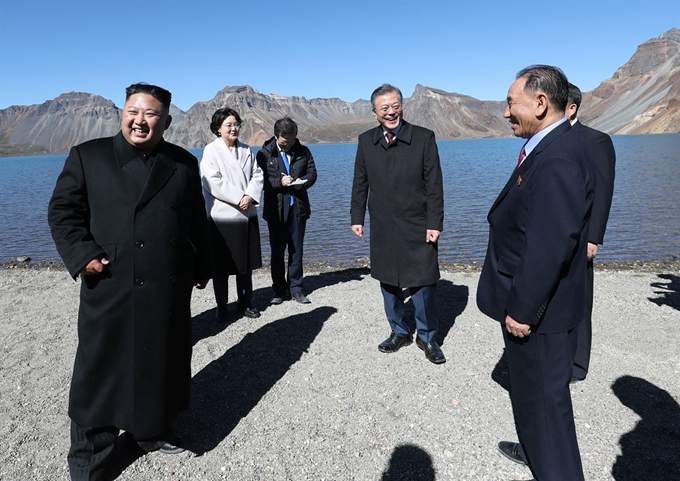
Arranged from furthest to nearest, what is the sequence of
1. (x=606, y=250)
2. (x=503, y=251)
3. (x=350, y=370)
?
(x=606, y=250) → (x=350, y=370) → (x=503, y=251)

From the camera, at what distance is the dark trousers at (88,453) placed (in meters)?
3.30

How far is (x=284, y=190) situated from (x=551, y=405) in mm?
4933

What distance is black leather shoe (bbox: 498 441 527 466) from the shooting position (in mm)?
3492

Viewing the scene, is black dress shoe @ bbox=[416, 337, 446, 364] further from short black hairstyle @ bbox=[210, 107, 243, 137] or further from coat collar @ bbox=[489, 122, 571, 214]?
short black hairstyle @ bbox=[210, 107, 243, 137]

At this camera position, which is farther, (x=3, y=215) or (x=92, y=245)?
(x=3, y=215)

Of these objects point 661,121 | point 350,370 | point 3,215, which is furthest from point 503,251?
point 661,121

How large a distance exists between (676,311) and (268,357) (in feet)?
17.8

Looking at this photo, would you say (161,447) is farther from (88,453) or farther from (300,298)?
(300,298)

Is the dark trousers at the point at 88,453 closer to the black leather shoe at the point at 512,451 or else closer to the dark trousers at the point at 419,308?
the black leather shoe at the point at 512,451

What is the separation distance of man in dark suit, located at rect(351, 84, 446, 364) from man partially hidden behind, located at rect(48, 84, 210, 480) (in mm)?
2270

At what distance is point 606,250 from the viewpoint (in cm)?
1349

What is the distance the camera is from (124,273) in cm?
314

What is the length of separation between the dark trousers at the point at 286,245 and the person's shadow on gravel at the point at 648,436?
4393mm

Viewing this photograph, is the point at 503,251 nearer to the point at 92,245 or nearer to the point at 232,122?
the point at 92,245
